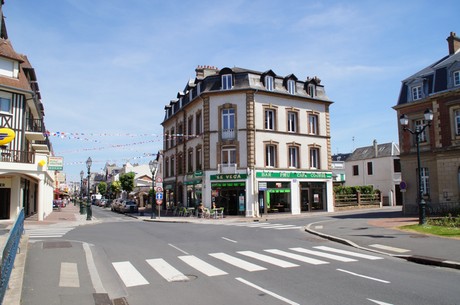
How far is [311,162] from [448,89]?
1284cm

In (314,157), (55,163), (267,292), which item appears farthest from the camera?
(314,157)

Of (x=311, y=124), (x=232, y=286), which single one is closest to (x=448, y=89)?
(x=311, y=124)

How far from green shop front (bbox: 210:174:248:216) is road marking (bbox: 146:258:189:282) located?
21089 millimetres

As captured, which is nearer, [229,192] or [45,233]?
[45,233]

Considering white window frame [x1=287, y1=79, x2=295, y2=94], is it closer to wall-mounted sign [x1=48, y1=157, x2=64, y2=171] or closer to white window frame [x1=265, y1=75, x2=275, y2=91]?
white window frame [x1=265, y1=75, x2=275, y2=91]

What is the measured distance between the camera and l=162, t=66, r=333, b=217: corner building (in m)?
32.3

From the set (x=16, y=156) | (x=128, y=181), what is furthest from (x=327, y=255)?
(x=128, y=181)

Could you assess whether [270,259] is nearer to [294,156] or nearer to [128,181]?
[294,156]

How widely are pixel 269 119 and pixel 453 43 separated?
16.0 metres

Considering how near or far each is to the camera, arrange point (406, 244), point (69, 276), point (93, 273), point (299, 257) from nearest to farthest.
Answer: point (69, 276)
point (93, 273)
point (299, 257)
point (406, 244)

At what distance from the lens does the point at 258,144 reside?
3262cm

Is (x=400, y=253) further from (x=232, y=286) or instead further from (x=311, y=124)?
(x=311, y=124)

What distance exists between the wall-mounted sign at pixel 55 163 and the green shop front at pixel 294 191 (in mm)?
15240

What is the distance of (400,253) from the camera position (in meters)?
12.2
